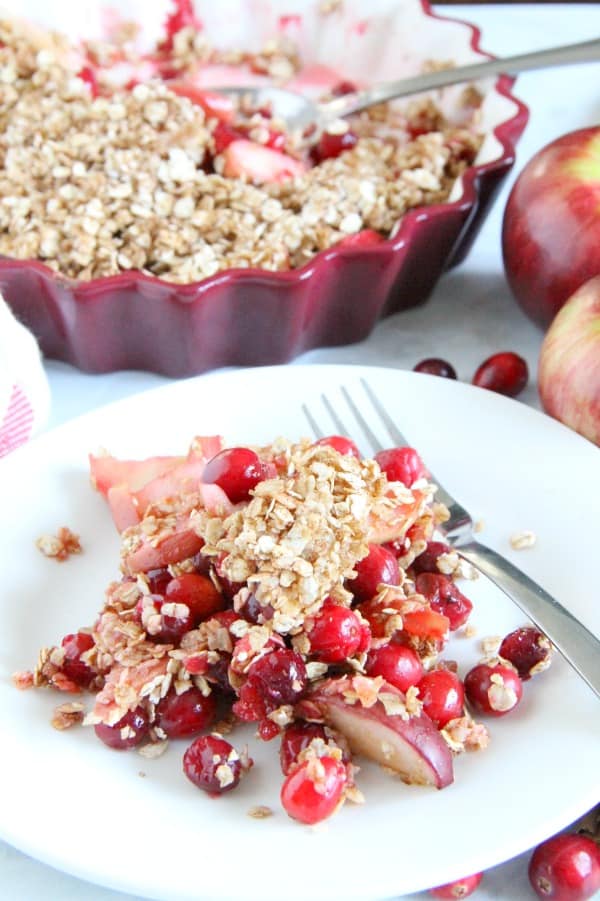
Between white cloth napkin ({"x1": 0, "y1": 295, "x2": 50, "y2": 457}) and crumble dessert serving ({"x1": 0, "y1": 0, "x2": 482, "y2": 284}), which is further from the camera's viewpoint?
crumble dessert serving ({"x1": 0, "y1": 0, "x2": 482, "y2": 284})

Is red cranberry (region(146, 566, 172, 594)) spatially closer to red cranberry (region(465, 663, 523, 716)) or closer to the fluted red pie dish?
red cranberry (region(465, 663, 523, 716))

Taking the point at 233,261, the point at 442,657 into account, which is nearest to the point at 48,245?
the point at 233,261

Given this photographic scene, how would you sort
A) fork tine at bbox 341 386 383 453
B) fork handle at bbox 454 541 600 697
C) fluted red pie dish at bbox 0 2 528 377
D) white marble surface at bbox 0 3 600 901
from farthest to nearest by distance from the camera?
white marble surface at bbox 0 3 600 901 < fluted red pie dish at bbox 0 2 528 377 < fork tine at bbox 341 386 383 453 < fork handle at bbox 454 541 600 697

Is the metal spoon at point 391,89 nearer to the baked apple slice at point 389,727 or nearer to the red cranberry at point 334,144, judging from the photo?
the red cranberry at point 334,144

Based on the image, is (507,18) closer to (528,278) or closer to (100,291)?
(528,278)

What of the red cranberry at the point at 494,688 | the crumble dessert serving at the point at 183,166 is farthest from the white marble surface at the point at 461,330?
the red cranberry at the point at 494,688

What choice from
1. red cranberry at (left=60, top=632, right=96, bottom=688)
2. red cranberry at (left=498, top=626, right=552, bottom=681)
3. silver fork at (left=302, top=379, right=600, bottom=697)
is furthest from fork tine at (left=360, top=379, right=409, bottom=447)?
red cranberry at (left=60, top=632, right=96, bottom=688)

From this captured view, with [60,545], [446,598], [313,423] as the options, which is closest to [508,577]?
[446,598]
